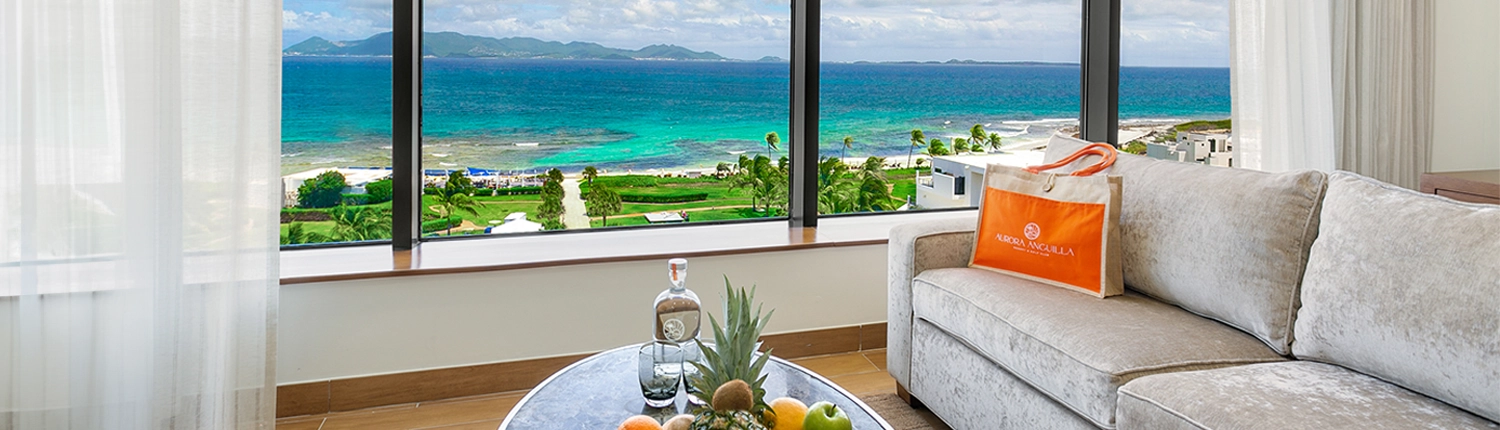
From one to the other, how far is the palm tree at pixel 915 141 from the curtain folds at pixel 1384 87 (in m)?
1.63

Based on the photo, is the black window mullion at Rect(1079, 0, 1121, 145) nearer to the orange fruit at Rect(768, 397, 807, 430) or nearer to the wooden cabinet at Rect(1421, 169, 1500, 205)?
the wooden cabinet at Rect(1421, 169, 1500, 205)

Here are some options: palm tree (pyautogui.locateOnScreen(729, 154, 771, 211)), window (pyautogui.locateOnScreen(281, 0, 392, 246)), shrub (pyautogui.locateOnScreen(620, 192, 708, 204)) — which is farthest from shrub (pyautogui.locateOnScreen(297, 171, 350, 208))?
palm tree (pyautogui.locateOnScreen(729, 154, 771, 211))

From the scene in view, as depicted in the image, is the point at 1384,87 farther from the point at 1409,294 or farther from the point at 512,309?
the point at 512,309

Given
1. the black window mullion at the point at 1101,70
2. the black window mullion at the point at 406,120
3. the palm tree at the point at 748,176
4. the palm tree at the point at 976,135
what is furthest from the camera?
the palm tree at the point at 976,135

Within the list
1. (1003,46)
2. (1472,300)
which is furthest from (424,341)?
(1003,46)

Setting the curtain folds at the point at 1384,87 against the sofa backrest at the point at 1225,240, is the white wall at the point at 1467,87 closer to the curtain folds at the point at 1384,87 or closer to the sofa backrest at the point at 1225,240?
the curtain folds at the point at 1384,87

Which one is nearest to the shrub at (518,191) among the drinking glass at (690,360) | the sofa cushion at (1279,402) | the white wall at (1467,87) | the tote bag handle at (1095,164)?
the tote bag handle at (1095,164)

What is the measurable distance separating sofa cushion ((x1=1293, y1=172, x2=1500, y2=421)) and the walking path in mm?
2451

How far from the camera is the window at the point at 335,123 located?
316 centimetres

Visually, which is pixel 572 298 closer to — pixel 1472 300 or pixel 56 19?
pixel 56 19

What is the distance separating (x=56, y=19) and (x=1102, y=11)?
3.47 meters

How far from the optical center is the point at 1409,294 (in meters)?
1.62

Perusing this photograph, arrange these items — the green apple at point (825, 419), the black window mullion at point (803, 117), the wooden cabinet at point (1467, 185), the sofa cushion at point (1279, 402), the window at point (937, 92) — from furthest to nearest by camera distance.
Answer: the window at point (937, 92), the black window mullion at point (803, 117), the wooden cabinet at point (1467, 185), the sofa cushion at point (1279, 402), the green apple at point (825, 419)

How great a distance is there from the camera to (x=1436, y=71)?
382cm
